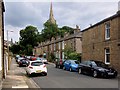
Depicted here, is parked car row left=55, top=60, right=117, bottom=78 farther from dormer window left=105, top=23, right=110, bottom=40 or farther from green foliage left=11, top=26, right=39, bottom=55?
green foliage left=11, top=26, right=39, bottom=55

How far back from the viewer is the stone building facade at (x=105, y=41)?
86.1ft

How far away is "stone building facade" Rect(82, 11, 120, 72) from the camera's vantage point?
86.1ft

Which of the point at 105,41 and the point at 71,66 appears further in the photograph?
the point at 71,66

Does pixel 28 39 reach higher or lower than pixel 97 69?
higher

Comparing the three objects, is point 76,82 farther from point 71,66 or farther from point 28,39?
point 28,39

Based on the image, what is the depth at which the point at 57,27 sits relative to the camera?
11225cm

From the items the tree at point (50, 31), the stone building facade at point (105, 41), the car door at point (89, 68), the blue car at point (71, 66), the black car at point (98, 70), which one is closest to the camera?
the black car at point (98, 70)

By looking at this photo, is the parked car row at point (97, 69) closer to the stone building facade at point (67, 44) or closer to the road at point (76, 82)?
the road at point (76, 82)

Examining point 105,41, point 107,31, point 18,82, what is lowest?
point 18,82

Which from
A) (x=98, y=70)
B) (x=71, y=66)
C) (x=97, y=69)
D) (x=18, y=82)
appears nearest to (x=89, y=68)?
(x=97, y=69)

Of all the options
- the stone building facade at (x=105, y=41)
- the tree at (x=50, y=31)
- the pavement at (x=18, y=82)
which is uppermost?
the tree at (x=50, y=31)

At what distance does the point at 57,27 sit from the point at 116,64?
86928 mm

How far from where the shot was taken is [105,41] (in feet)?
95.3

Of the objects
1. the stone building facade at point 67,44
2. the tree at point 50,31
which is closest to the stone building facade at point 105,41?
the stone building facade at point 67,44
